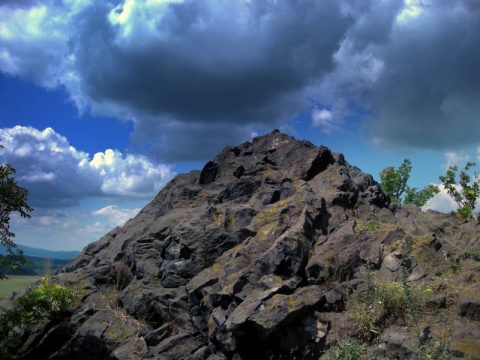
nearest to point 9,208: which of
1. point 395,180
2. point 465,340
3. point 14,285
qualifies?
point 465,340

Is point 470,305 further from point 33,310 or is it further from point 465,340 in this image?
point 33,310

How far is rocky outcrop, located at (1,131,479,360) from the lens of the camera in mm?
12984

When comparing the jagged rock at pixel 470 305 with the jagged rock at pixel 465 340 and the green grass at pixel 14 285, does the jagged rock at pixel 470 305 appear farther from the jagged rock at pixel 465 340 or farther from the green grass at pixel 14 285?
the green grass at pixel 14 285

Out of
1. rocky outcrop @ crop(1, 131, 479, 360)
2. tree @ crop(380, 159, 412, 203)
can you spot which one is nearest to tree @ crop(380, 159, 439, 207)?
tree @ crop(380, 159, 412, 203)

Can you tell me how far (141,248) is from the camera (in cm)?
1878

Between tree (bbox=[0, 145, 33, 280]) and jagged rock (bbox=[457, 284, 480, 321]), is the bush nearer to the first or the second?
tree (bbox=[0, 145, 33, 280])

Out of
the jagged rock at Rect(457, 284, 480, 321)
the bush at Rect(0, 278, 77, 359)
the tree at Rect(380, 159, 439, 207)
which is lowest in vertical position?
the bush at Rect(0, 278, 77, 359)

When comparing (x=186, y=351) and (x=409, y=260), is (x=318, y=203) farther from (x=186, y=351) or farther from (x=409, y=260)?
(x=186, y=351)

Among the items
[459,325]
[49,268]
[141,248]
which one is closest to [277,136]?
[141,248]

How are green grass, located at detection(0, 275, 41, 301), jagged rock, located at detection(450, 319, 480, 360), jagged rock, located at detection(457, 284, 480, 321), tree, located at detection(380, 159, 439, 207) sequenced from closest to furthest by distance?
1. jagged rock, located at detection(450, 319, 480, 360)
2. jagged rock, located at detection(457, 284, 480, 321)
3. green grass, located at detection(0, 275, 41, 301)
4. tree, located at detection(380, 159, 439, 207)

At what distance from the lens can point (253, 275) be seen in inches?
580

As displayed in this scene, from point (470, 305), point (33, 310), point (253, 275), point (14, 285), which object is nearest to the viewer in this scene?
point (470, 305)

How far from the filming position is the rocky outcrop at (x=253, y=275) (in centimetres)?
1298

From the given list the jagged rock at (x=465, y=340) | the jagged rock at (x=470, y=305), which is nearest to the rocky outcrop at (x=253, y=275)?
the jagged rock at (x=470, y=305)
